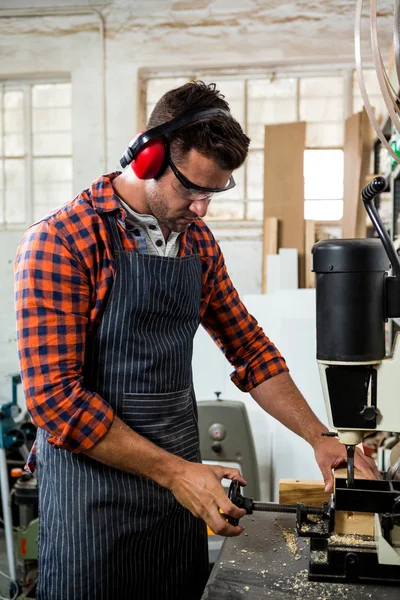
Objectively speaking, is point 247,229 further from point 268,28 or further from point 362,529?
point 362,529

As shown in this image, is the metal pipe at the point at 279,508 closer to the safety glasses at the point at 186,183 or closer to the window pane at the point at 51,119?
the safety glasses at the point at 186,183

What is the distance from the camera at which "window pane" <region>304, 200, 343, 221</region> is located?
3.96 metres

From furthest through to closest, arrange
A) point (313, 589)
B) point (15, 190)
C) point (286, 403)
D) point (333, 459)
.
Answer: point (15, 190) → point (286, 403) → point (333, 459) → point (313, 589)

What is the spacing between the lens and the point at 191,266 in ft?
5.00

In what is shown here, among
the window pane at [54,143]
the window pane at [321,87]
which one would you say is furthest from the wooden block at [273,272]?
the window pane at [54,143]

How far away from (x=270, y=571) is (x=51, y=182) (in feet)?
11.4

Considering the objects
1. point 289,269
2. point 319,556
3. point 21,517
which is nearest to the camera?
point 319,556

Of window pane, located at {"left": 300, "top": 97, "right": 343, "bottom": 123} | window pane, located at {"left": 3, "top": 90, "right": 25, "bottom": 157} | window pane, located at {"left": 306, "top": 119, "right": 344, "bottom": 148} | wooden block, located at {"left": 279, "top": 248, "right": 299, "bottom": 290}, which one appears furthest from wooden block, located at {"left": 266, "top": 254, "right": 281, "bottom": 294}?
window pane, located at {"left": 3, "top": 90, "right": 25, "bottom": 157}

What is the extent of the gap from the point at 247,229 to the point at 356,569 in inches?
120

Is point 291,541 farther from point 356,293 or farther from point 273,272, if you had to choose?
point 273,272

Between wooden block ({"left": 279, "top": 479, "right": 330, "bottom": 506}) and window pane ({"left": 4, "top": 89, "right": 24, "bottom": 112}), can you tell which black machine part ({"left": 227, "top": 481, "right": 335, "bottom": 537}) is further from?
window pane ({"left": 4, "top": 89, "right": 24, "bottom": 112})

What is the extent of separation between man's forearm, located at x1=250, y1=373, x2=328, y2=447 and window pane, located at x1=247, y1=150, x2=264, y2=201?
8.37ft

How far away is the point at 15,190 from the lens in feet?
14.0

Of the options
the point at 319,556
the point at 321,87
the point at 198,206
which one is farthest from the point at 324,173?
the point at 319,556
